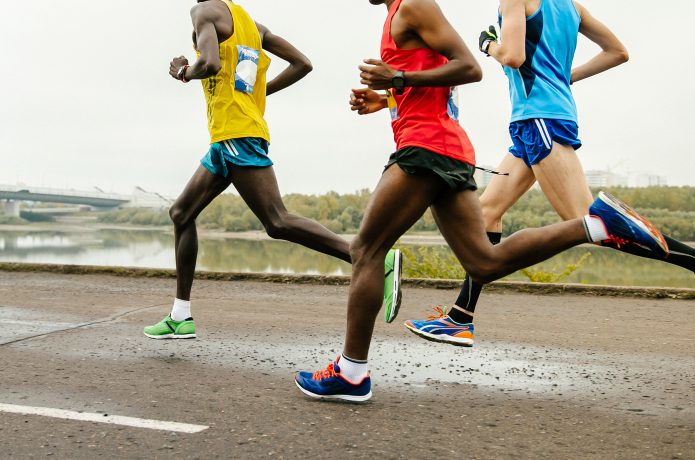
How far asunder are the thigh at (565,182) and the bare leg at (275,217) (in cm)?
140

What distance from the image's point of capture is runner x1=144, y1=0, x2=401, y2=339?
16.6 ft

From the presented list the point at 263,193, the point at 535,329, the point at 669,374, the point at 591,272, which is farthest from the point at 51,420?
the point at 591,272

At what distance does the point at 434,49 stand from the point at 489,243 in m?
0.99

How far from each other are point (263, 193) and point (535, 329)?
98.6 inches

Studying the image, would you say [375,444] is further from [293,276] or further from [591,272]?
[591,272]

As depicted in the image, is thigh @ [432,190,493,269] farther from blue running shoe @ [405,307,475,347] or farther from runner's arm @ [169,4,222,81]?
runner's arm @ [169,4,222,81]

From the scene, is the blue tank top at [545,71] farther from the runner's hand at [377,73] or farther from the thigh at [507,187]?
the runner's hand at [377,73]

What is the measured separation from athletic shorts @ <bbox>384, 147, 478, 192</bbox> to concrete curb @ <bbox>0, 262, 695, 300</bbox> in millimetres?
5115

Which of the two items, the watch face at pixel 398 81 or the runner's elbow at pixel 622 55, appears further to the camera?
the runner's elbow at pixel 622 55

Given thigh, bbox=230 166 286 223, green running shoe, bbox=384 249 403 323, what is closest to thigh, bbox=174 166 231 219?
thigh, bbox=230 166 286 223

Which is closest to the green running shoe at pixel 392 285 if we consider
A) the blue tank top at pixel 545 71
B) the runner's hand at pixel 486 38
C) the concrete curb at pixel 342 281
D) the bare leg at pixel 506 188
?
the bare leg at pixel 506 188

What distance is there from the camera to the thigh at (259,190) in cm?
509

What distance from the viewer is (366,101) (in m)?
4.10

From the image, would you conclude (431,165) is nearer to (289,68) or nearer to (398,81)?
(398,81)
